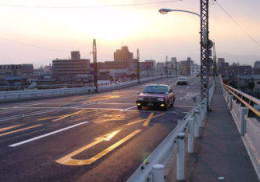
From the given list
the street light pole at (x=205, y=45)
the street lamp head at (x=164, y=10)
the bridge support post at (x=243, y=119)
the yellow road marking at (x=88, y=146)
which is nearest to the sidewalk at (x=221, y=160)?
the bridge support post at (x=243, y=119)

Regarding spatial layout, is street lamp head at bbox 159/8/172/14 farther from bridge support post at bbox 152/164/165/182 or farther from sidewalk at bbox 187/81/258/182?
bridge support post at bbox 152/164/165/182

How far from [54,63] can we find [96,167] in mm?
180339

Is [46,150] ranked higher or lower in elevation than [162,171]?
lower

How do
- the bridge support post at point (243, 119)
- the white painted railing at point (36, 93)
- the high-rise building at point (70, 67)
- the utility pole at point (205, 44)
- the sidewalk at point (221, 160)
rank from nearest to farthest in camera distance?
the sidewalk at point (221, 160), the bridge support post at point (243, 119), the utility pole at point (205, 44), the white painted railing at point (36, 93), the high-rise building at point (70, 67)

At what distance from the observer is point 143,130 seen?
1148 cm

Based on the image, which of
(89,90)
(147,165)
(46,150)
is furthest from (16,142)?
(89,90)

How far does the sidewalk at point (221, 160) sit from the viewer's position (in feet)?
18.9

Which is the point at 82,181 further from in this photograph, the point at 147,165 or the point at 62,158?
the point at 147,165

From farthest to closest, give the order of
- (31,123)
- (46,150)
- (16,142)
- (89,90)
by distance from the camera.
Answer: (89,90)
(31,123)
(16,142)
(46,150)

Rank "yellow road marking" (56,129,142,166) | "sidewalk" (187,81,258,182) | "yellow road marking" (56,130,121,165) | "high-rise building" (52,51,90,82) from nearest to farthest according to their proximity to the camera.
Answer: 1. "sidewalk" (187,81,258,182)
2. "yellow road marking" (56,129,142,166)
3. "yellow road marking" (56,130,121,165)
4. "high-rise building" (52,51,90,82)

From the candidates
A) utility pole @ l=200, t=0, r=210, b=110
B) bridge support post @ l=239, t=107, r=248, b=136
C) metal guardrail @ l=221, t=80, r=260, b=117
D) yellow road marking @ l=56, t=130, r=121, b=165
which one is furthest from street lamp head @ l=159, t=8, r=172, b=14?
bridge support post @ l=239, t=107, r=248, b=136

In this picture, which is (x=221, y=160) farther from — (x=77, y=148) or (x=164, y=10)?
(x=164, y=10)

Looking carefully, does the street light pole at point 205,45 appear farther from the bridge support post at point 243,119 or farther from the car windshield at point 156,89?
the bridge support post at point 243,119

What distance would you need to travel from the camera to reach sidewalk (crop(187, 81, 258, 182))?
18.9 ft
